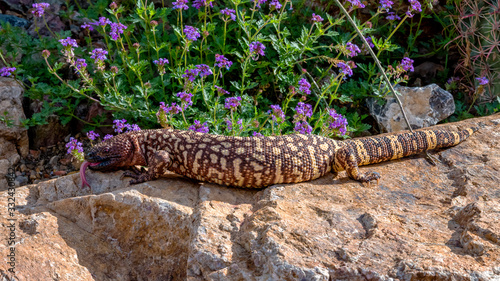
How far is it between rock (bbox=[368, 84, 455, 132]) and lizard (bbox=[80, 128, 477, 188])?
1.78 metres

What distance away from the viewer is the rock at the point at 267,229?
2.97 meters

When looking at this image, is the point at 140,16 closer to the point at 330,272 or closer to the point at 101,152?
the point at 101,152

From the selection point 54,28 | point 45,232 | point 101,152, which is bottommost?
point 45,232

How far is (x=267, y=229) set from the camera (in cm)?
325

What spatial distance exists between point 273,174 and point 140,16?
8.48ft

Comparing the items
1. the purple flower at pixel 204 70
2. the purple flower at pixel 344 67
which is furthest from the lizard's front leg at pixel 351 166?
the purple flower at pixel 204 70

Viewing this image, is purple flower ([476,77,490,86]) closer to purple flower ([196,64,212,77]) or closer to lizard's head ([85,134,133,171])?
purple flower ([196,64,212,77])

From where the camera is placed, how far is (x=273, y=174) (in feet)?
13.5

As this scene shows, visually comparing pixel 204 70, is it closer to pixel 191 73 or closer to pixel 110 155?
pixel 191 73

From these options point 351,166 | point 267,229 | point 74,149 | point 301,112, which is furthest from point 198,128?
point 267,229

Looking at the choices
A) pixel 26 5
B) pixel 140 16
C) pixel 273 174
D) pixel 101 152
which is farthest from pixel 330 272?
pixel 26 5

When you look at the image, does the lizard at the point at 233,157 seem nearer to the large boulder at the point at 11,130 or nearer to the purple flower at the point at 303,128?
the purple flower at the point at 303,128

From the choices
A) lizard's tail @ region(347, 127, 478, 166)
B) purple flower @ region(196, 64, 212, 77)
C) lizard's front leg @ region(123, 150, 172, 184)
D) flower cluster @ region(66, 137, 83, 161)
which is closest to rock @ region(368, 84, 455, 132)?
lizard's tail @ region(347, 127, 478, 166)

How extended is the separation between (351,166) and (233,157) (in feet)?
3.78
